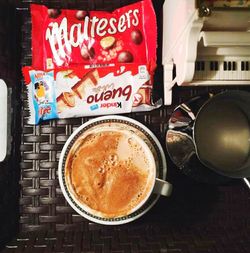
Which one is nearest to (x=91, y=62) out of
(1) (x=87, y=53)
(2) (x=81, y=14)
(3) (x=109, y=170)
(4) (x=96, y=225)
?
(1) (x=87, y=53)

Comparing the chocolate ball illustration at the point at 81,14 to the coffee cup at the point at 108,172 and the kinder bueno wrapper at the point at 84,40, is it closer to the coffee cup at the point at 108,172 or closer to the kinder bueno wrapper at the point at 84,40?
the kinder bueno wrapper at the point at 84,40

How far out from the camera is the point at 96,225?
1.17 meters

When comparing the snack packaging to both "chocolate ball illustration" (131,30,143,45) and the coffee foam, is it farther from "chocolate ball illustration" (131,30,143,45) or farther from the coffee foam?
the coffee foam

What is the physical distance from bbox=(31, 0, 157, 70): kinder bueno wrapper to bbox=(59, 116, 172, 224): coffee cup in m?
0.28

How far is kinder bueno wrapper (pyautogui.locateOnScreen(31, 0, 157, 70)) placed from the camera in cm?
119

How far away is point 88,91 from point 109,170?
0.27 meters

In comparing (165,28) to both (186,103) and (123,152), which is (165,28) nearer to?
(186,103)

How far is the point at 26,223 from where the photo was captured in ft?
3.88

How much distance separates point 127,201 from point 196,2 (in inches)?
20.5

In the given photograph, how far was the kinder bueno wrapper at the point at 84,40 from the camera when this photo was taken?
1.19 meters

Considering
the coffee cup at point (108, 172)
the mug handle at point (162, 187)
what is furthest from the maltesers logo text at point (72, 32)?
the mug handle at point (162, 187)

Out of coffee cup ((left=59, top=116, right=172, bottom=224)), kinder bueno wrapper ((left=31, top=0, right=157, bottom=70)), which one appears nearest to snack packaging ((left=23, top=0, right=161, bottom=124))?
kinder bueno wrapper ((left=31, top=0, right=157, bottom=70))

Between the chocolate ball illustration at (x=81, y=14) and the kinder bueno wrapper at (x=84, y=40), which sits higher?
the chocolate ball illustration at (x=81, y=14)

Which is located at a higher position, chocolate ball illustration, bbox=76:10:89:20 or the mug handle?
chocolate ball illustration, bbox=76:10:89:20
